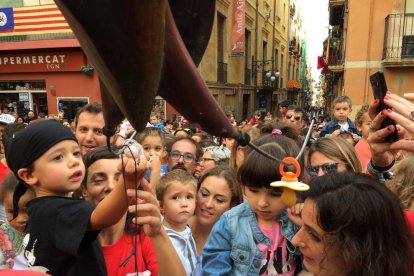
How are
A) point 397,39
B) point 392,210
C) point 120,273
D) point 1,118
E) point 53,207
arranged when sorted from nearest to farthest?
point 392,210 → point 53,207 → point 120,273 → point 1,118 → point 397,39

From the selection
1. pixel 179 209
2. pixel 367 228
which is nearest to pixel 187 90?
pixel 367 228

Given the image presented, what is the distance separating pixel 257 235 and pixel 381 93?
0.72 m

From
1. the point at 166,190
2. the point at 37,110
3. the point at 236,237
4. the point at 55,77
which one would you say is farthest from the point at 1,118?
the point at 37,110

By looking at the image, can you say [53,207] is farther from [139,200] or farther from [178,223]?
[178,223]

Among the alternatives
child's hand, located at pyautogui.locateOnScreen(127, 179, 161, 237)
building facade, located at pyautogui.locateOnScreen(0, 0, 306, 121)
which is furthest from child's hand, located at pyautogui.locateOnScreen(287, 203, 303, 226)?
building facade, located at pyautogui.locateOnScreen(0, 0, 306, 121)

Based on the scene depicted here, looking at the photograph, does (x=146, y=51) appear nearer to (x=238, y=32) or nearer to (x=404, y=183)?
(x=404, y=183)

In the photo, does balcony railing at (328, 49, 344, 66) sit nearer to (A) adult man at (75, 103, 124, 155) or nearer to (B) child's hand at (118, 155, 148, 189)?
(A) adult man at (75, 103, 124, 155)

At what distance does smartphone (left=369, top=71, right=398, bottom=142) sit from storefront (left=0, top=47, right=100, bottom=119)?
29.7 ft

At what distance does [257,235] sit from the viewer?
1.39 m

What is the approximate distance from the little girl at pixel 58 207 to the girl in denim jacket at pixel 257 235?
0.47 m

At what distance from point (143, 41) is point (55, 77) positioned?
11.0 meters

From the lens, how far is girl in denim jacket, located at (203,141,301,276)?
1352 millimetres

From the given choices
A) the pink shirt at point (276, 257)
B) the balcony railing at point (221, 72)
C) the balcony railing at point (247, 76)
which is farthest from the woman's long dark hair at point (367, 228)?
the balcony railing at point (247, 76)

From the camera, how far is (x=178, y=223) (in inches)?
70.5
